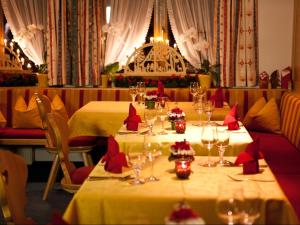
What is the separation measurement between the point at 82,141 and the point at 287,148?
194cm

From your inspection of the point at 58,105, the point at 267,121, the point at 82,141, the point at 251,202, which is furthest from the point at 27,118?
the point at 251,202

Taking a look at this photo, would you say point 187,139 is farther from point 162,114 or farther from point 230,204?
point 230,204

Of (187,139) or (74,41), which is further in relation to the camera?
(74,41)

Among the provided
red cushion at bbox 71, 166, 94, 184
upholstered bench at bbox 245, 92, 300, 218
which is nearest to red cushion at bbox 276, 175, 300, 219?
upholstered bench at bbox 245, 92, 300, 218

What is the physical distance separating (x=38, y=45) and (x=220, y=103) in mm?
2893

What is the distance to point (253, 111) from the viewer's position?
633cm

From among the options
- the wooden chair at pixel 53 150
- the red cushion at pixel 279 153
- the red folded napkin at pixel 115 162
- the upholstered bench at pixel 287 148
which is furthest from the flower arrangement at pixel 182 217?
the wooden chair at pixel 53 150

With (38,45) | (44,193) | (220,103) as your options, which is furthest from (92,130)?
(38,45)

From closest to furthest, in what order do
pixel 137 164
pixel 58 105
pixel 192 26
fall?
pixel 137 164
pixel 58 105
pixel 192 26

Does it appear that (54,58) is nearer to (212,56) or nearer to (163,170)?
(212,56)

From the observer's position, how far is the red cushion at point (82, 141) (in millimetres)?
5316

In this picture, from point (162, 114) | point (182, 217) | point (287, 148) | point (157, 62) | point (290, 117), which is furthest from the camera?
point (157, 62)

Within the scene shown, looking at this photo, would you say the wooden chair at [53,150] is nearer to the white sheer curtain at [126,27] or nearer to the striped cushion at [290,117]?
the striped cushion at [290,117]

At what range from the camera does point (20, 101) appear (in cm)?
656
